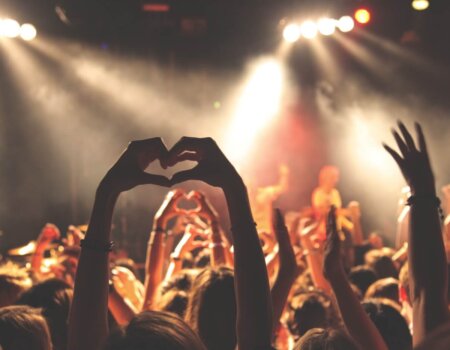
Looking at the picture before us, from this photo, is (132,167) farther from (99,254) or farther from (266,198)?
(266,198)

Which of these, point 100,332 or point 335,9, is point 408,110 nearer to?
point 335,9

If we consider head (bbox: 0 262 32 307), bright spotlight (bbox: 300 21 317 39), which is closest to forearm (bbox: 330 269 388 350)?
head (bbox: 0 262 32 307)

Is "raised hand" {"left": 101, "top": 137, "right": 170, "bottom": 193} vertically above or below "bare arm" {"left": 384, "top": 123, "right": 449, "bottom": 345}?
above

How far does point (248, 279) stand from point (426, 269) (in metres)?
0.59

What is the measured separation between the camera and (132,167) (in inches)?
71.5

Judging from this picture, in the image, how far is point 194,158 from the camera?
189 centimetres

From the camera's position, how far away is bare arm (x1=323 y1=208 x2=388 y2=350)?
211 cm

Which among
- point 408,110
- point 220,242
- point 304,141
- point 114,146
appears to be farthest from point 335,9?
point 220,242

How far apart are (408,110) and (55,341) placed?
33.9 ft

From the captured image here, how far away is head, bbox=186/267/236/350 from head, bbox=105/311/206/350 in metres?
0.77

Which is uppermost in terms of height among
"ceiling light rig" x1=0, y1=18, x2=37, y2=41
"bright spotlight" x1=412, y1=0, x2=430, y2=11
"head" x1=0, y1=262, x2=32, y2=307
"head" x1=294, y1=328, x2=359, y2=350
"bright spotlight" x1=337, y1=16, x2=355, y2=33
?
"ceiling light rig" x1=0, y1=18, x2=37, y2=41

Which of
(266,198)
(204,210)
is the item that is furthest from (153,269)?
(266,198)

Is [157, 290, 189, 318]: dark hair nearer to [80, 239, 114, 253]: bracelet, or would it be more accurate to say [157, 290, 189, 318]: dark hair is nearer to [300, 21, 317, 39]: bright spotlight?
[80, 239, 114, 253]: bracelet

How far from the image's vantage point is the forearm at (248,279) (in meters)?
1.63
